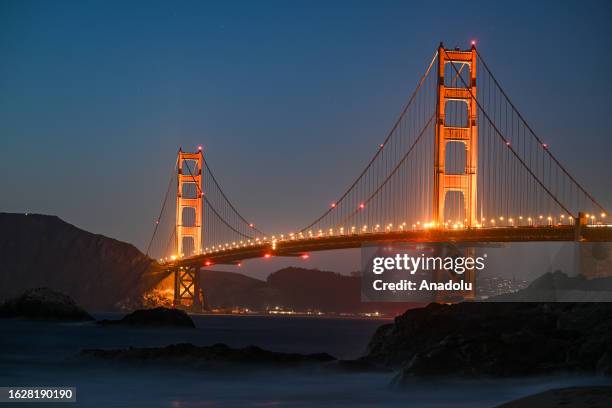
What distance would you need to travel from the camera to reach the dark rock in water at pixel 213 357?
79.3 feet

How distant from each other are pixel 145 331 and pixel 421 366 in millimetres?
32470

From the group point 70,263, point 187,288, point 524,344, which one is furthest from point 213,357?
point 70,263

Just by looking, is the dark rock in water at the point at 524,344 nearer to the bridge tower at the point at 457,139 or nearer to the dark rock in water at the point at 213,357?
the dark rock in water at the point at 213,357

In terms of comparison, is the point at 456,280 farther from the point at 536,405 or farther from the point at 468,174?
the point at 536,405

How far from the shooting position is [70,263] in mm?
120312

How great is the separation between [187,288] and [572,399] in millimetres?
78572

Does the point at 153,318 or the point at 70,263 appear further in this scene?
the point at 70,263

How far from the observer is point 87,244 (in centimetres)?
12044

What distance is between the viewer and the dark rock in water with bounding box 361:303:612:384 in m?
17.9

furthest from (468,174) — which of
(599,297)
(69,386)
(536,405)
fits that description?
(536,405)

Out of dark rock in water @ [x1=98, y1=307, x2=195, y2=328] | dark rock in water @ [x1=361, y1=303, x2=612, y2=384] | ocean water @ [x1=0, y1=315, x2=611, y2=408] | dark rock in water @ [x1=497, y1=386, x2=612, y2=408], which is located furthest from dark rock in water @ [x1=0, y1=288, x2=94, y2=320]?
dark rock in water @ [x1=497, y1=386, x2=612, y2=408]

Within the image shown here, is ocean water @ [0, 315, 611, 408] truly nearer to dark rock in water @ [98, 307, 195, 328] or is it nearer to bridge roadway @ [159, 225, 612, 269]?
dark rock in water @ [98, 307, 195, 328]

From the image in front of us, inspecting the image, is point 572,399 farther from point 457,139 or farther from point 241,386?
point 457,139

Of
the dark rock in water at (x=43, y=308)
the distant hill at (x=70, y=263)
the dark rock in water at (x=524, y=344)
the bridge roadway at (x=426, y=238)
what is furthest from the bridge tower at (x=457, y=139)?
the distant hill at (x=70, y=263)
